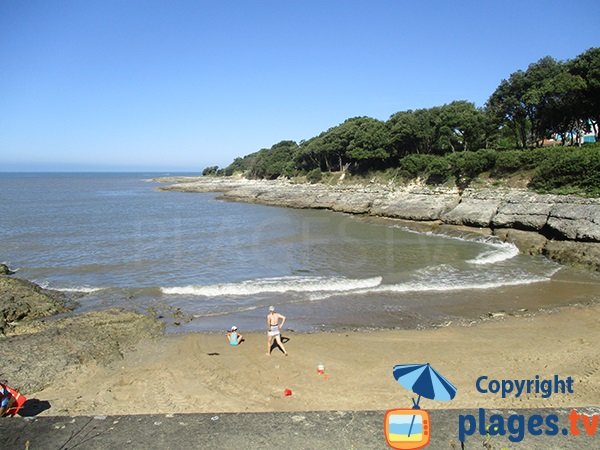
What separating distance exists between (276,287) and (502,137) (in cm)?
4978

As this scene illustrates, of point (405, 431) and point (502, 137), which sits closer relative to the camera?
point (405, 431)

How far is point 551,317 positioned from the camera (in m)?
13.5

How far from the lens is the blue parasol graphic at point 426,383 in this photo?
5.18 meters

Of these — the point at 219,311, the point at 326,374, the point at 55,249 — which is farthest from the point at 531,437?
the point at 55,249

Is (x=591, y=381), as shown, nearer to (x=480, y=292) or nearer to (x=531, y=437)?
(x=531, y=437)

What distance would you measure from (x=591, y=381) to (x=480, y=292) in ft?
24.9

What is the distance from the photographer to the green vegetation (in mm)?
33375

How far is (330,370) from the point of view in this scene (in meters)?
9.91

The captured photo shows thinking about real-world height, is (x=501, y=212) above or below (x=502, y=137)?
below

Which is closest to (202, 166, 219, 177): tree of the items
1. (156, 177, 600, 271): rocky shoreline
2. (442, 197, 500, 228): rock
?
(156, 177, 600, 271): rocky shoreline

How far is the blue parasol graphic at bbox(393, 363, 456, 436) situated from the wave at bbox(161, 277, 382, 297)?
11675mm

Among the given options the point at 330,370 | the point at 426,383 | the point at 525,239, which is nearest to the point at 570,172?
the point at 525,239

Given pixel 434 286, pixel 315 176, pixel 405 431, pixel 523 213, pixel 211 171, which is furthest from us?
pixel 211 171

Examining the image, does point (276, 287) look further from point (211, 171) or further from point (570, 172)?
point (211, 171)
